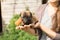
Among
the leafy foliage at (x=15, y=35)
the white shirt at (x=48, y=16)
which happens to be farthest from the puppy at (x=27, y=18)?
the leafy foliage at (x=15, y=35)

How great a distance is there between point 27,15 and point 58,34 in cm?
25

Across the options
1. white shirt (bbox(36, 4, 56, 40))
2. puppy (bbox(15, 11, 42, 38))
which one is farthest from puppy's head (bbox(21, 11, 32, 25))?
white shirt (bbox(36, 4, 56, 40))

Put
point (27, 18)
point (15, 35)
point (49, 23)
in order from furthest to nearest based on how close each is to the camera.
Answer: point (15, 35) → point (49, 23) → point (27, 18)

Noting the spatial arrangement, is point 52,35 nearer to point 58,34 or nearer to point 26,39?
point 58,34

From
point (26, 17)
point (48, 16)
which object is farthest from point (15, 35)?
point (26, 17)

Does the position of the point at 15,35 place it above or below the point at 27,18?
below

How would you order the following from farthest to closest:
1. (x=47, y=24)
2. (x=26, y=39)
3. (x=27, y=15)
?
(x=26, y=39) < (x=47, y=24) < (x=27, y=15)

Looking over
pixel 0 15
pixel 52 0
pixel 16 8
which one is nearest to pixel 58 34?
pixel 52 0

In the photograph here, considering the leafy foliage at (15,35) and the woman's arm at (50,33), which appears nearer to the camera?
the woman's arm at (50,33)

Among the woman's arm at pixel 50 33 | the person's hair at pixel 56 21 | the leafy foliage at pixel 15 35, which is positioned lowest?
the leafy foliage at pixel 15 35

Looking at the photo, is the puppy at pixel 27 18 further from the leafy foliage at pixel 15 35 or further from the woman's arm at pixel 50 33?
the leafy foliage at pixel 15 35

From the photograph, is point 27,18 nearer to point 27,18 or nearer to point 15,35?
point 27,18

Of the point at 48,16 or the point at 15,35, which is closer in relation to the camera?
the point at 48,16

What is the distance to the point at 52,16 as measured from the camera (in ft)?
6.75
